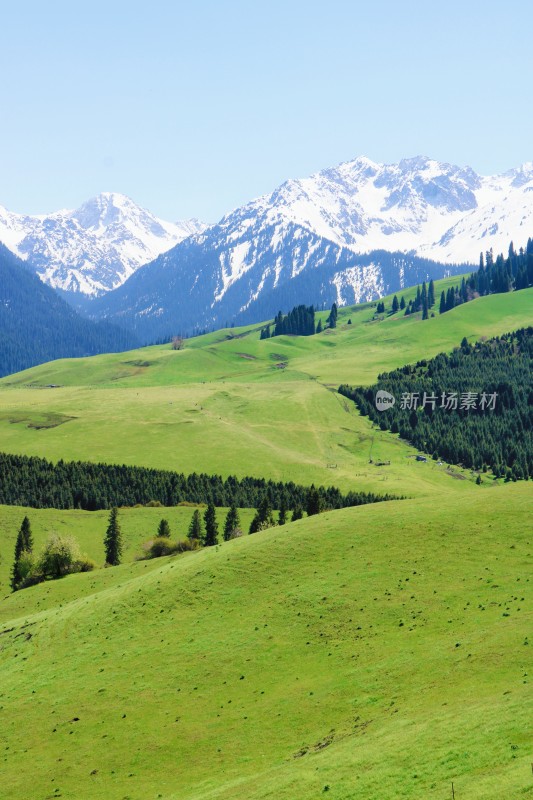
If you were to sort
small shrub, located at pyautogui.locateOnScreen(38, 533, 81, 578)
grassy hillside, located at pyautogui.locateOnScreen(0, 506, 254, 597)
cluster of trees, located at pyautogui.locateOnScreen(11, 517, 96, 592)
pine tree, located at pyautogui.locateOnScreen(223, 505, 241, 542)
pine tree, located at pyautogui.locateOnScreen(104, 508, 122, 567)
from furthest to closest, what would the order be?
grassy hillside, located at pyautogui.locateOnScreen(0, 506, 254, 597) < pine tree, located at pyautogui.locateOnScreen(223, 505, 241, 542) < pine tree, located at pyautogui.locateOnScreen(104, 508, 122, 567) < cluster of trees, located at pyautogui.locateOnScreen(11, 517, 96, 592) < small shrub, located at pyautogui.locateOnScreen(38, 533, 81, 578)

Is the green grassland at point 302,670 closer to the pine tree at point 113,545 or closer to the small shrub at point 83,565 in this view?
the small shrub at point 83,565

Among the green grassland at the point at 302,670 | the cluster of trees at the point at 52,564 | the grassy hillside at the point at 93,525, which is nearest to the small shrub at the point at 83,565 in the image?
the cluster of trees at the point at 52,564

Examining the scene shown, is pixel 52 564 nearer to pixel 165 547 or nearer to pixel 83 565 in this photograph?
pixel 83 565

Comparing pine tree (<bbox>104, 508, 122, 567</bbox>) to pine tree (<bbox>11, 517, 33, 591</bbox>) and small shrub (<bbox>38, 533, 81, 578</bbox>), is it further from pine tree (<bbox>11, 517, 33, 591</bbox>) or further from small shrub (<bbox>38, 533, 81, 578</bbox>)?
small shrub (<bbox>38, 533, 81, 578</bbox>)

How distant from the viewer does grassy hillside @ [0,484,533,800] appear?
44656 millimetres

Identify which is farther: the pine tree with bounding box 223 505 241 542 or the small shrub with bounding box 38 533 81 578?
the pine tree with bounding box 223 505 241 542

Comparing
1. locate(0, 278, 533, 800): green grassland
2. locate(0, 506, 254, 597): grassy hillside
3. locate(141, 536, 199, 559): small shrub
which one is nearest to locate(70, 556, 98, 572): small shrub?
locate(141, 536, 199, 559): small shrub

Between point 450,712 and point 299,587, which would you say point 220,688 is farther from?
point 450,712

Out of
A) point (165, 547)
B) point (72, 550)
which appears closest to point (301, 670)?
point (165, 547)

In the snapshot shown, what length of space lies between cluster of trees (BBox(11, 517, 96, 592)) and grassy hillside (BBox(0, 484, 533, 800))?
99.4 ft

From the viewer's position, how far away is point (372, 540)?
8394 centimetres

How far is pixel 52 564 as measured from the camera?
408 ft

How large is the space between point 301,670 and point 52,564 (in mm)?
70950

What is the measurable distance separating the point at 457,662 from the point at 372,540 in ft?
90.6
